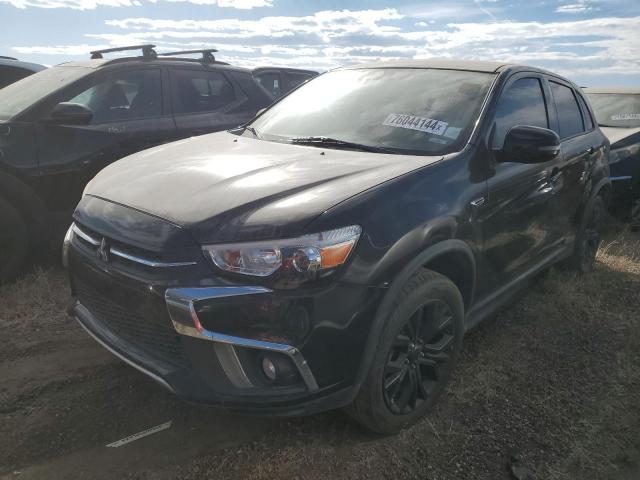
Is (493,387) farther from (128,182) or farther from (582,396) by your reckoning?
(128,182)

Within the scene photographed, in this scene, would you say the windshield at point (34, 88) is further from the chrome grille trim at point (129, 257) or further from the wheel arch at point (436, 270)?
the wheel arch at point (436, 270)

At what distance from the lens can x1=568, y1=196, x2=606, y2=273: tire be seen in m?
4.42

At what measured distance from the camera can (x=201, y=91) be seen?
4.99 meters

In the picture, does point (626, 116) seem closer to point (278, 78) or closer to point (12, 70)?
point (278, 78)

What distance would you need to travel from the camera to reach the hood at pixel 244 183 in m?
2.08

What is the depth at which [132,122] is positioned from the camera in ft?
14.5

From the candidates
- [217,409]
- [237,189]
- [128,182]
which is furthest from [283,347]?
[128,182]

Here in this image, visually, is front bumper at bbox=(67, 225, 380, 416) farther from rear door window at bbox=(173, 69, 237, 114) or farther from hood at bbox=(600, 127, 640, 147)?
hood at bbox=(600, 127, 640, 147)

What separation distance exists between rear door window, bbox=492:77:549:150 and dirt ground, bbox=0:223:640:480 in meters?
1.38

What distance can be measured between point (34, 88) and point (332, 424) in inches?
144

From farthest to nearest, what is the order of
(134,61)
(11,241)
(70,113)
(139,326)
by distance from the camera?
(134,61) → (70,113) → (11,241) → (139,326)

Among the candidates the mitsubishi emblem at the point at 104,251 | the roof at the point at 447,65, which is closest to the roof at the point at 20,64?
the roof at the point at 447,65

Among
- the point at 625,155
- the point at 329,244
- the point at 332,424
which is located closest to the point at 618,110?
the point at 625,155

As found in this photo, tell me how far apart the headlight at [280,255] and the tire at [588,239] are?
3.07 meters
